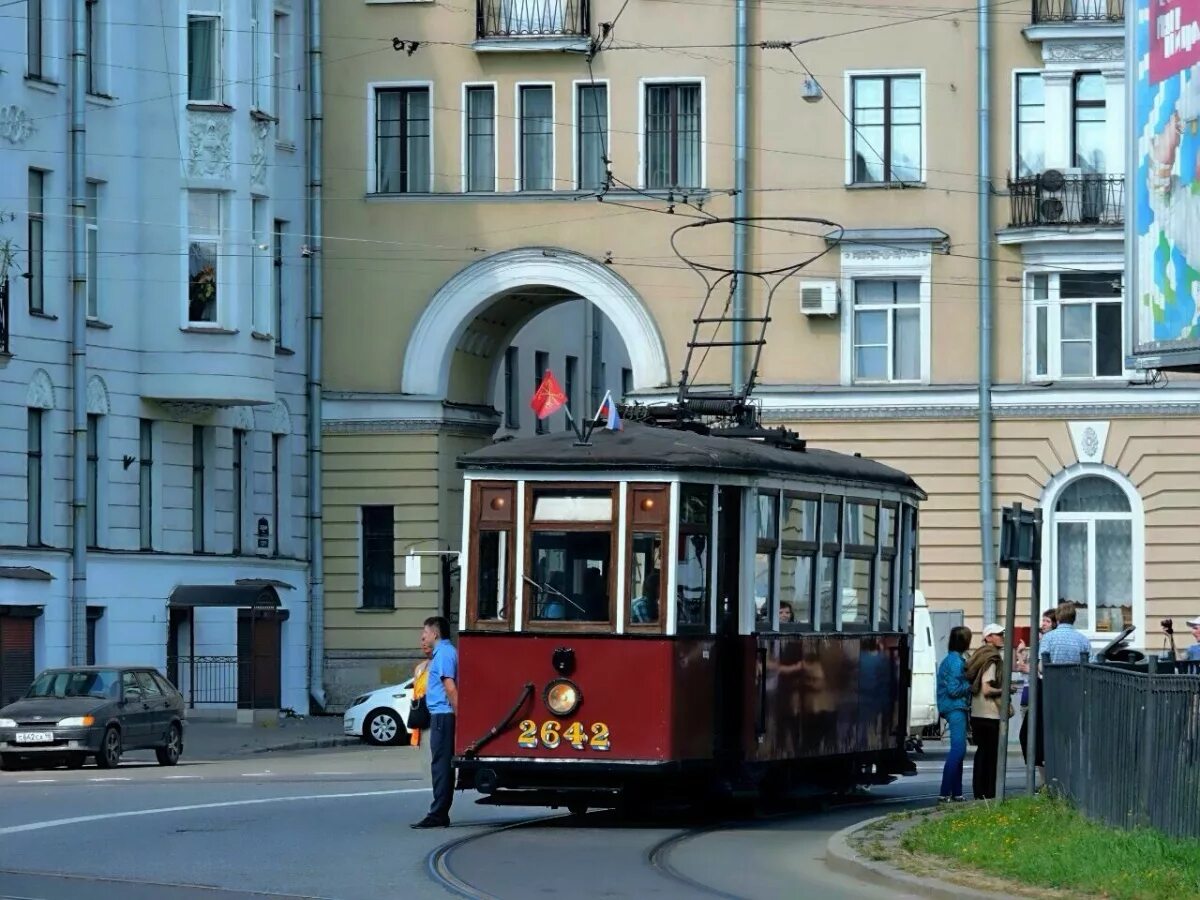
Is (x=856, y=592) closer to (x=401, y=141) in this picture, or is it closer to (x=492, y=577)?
(x=492, y=577)

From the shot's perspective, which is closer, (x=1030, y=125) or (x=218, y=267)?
(x=218, y=267)

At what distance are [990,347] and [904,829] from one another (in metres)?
26.4

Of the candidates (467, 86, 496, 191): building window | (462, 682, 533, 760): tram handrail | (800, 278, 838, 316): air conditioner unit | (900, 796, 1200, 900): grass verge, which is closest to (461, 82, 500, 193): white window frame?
(467, 86, 496, 191): building window

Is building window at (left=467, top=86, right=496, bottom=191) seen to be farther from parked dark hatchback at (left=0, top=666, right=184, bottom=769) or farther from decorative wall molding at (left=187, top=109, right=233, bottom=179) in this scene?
parked dark hatchback at (left=0, top=666, right=184, bottom=769)

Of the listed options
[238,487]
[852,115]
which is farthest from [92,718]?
[852,115]

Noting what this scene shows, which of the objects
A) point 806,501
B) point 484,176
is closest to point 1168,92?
point 806,501

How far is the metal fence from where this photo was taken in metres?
15.4

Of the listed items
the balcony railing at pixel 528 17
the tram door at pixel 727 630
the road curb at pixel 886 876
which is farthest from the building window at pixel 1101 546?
the road curb at pixel 886 876

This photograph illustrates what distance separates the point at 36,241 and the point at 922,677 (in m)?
13.9

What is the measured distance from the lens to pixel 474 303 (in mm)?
46969

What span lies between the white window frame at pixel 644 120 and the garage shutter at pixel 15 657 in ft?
44.5

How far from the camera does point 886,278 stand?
4516 centimetres

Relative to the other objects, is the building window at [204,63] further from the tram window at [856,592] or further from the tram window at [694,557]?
the tram window at [694,557]

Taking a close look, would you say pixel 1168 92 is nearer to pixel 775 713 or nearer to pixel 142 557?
pixel 775 713
